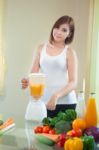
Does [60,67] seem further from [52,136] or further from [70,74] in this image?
[52,136]

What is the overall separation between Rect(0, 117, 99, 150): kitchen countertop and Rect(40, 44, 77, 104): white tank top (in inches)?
23.7

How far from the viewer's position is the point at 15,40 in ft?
7.93

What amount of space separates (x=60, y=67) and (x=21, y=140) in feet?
3.11

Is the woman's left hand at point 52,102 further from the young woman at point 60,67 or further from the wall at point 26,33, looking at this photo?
the wall at point 26,33

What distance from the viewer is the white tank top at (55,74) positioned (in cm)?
220

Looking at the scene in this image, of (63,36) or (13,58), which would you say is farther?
(13,58)

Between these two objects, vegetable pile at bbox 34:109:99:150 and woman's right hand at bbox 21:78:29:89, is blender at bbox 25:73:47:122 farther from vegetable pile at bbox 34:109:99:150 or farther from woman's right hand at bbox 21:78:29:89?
Answer: vegetable pile at bbox 34:109:99:150

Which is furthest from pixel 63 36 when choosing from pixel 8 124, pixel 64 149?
pixel 64 149

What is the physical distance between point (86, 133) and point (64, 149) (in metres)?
0.18

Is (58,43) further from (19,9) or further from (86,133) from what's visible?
(86,133)

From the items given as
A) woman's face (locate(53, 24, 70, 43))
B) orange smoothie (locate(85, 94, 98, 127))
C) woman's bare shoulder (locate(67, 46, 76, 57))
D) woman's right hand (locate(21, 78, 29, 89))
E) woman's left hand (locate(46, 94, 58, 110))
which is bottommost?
woman's left hand (locate(46, 94, 58, 110))

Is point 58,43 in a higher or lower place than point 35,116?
higher

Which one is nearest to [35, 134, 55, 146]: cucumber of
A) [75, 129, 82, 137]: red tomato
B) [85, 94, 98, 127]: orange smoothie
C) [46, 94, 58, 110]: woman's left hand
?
[75, 129, 82, 137]: red tomato

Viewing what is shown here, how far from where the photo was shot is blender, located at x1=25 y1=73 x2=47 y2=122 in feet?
6.22
